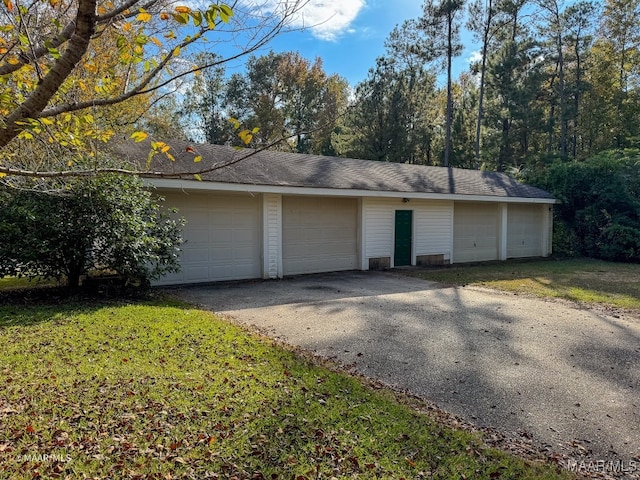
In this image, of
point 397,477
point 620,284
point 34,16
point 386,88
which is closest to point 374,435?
point 397,477

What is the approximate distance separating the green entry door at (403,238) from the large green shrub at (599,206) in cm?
764

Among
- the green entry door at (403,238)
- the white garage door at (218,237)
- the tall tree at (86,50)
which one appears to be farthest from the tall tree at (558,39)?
the tall tree at (86,50)

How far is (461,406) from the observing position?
3.69 metres

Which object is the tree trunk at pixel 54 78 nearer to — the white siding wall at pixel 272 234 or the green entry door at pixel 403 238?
the white siding wall at pixel 272 234

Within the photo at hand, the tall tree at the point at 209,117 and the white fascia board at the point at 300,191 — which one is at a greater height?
the tall tree at the point at 209,117

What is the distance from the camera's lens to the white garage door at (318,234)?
11.4 metres

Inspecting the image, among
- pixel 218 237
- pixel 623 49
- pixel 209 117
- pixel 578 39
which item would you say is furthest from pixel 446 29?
pixel 218 237

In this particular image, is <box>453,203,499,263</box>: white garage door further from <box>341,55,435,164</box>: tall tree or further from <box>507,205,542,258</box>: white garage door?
<box>341,55,435,164</box>: tall tree

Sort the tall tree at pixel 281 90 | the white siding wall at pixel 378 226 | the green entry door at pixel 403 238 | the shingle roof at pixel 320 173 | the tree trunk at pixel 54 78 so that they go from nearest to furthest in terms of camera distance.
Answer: the tree trunk at pixel 54 78 → the shingle roof at pixel 320 173 → the white siding wall at pixel 378 226 → the green entry door at pixel 403 238 → the tall tree at pixel 281 90

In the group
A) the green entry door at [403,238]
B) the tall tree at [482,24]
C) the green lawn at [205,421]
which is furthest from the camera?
the tall tree at [482,24]

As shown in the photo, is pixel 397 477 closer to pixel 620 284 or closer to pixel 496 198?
pixel 620 284

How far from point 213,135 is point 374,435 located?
29212mm

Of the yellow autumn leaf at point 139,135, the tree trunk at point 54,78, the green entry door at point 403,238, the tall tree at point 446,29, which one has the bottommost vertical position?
the green entry door at point 403,238

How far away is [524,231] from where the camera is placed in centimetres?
1648
